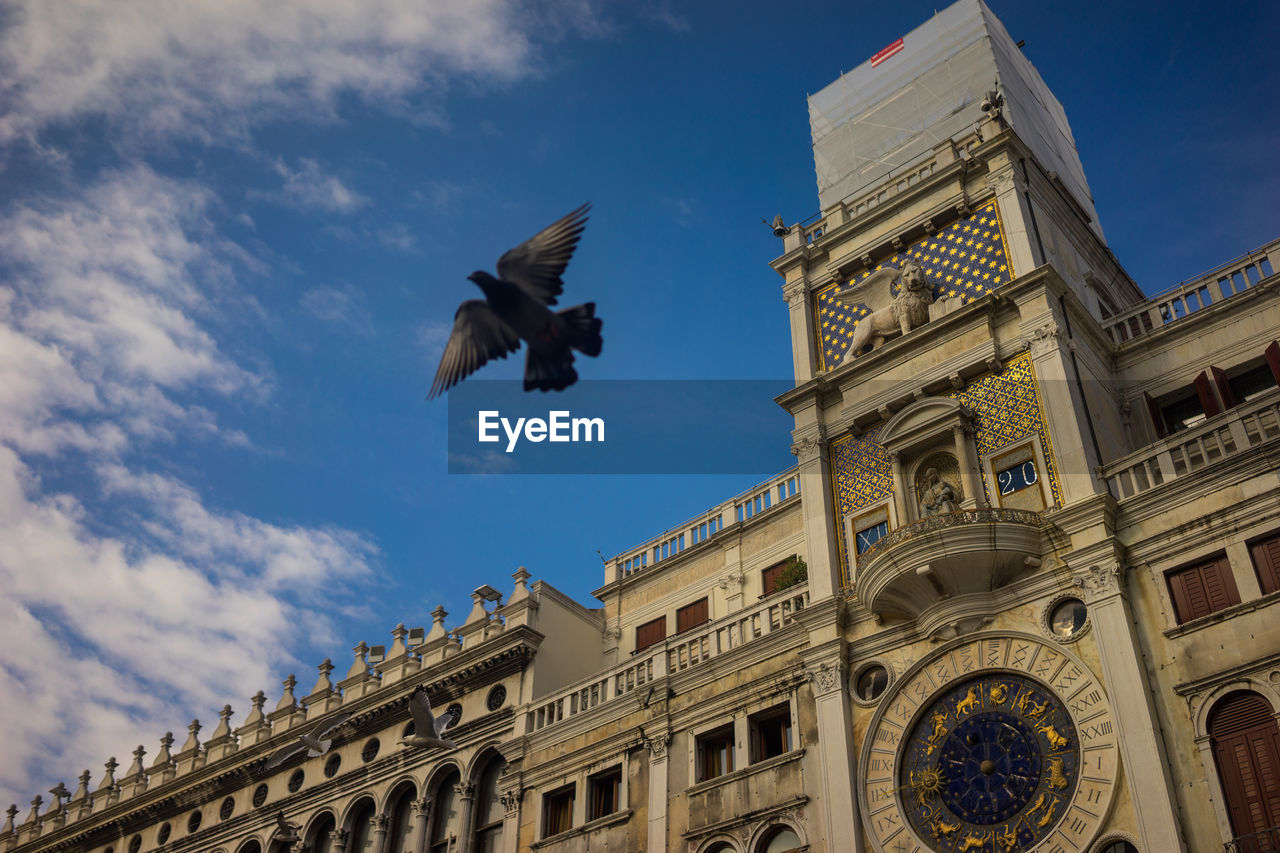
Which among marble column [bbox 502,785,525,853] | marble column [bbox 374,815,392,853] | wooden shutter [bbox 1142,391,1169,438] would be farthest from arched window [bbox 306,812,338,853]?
wooden shutter [bbox 1142,391,1169,438]

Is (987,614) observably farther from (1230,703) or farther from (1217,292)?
(1217,292)

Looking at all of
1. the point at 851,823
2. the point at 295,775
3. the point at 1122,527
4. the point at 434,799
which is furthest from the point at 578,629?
the point at 1122,527

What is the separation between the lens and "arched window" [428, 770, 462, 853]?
32.1 metres

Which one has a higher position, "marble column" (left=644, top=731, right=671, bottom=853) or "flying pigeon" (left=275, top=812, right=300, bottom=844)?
"flying pigeon" (left=275, top=812, right=300, bottom=844)

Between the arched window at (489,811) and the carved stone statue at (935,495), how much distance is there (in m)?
13.0

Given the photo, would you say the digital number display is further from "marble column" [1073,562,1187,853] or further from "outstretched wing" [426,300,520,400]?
"outstretched wing" [426,300,520,400]

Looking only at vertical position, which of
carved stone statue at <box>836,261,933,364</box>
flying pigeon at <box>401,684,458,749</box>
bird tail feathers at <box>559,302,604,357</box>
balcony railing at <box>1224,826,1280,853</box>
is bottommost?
balcony railing at <box>1224,826,1280,853</box>

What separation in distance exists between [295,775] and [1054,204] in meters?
27.1

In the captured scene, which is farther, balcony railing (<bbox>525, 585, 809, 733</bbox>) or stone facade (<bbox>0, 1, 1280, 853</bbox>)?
balcony railing (<bbox>525, 585, 809, 733</bbox>)

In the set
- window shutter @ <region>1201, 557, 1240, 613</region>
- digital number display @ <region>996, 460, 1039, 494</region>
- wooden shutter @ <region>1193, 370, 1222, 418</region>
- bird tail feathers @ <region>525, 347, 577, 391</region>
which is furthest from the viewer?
wooden shutter @ <region>1193, 370, 1222, 418</region>

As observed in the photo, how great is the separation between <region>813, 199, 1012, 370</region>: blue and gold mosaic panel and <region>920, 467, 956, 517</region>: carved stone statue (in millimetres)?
4434

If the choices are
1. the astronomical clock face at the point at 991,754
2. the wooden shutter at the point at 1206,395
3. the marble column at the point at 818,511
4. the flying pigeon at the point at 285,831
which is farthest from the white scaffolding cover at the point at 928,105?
the flying pigeon at the point at 285,831

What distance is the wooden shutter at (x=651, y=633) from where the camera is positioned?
34188 millimetres

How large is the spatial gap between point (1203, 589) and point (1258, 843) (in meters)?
4.50
